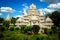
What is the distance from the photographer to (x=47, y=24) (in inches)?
557

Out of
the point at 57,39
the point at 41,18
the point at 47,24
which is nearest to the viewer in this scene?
the point at 57,39

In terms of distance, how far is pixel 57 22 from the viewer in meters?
14.5

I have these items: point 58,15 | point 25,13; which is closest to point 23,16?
point 25,13

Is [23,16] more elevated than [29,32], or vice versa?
[23,16]

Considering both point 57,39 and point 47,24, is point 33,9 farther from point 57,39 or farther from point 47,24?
point 57,39

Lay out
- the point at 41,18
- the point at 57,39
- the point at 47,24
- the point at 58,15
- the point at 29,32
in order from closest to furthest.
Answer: the point at 57,39
the point at 29,32
the point at 47,24
the point at 58,15
the point at 41,18

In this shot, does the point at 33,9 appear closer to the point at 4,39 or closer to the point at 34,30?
the point at 34,30

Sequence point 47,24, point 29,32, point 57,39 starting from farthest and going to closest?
point 47,24 → point 29,32 → point 57,39

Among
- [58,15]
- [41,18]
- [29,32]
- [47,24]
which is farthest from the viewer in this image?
[41,18]

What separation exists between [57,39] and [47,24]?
6549 mm

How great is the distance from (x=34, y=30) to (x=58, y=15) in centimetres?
475

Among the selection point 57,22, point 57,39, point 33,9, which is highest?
point 33,9

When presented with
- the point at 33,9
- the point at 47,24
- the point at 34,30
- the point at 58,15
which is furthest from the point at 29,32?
the point at 33,9

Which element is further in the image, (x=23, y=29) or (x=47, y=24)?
(x=47, y=24)
